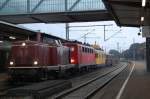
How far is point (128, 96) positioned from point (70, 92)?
3.57 metres

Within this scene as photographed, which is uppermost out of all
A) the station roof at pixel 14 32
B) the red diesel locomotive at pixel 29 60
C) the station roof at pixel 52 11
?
the station roof at pixel 52 11

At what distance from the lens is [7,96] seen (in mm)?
18797

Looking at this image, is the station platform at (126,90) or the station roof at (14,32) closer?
the station platform at (126,90)

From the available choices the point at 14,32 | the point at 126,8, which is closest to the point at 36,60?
the point at 14,32

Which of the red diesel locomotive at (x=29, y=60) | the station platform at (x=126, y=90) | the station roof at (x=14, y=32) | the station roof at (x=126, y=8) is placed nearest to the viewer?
the station platform at (x=126, y=90)

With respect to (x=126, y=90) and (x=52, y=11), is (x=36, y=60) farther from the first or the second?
(x=52, y=11)

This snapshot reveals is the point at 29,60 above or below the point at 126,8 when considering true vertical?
below

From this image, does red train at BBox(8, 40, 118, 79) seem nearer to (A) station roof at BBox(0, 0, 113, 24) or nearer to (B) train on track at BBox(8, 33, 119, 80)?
(B) train on track at BBox(8, 33, 119, 80)

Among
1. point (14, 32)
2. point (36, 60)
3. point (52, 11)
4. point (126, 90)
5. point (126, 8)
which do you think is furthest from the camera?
point (52, 11)

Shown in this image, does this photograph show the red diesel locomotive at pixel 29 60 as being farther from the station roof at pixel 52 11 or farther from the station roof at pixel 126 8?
the station roof at pixel 52 11

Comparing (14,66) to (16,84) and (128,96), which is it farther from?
(128,96)

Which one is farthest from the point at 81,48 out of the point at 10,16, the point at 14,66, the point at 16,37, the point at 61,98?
the point at 61,98

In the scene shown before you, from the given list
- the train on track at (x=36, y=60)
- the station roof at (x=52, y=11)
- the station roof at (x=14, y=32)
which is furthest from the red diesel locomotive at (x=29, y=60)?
the station roof at (x=52, y=11)

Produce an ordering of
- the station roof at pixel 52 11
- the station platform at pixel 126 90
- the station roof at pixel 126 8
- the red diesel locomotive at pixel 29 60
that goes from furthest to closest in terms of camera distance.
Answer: the station roof at pixel 52 11 → the station roof at pixel 126 8 → the red diesel locomotive at pixel 29 60 → the station platform at pixel 126 90
